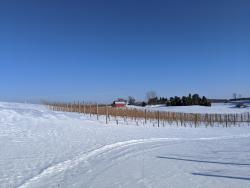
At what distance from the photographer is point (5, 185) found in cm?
742

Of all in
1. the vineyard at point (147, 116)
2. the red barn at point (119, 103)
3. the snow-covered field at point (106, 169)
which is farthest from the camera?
the red barn at point (119, 103)

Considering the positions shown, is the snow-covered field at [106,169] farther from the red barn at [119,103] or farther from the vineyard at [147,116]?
the red barn at [119,103]

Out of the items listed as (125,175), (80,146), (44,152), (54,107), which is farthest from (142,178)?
(54,107)

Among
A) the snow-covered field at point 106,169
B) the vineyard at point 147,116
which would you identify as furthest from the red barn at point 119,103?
the snow-covered field at point 106,169

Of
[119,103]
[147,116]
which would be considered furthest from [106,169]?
[119,103]

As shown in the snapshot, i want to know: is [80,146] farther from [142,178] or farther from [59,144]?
[142,178]

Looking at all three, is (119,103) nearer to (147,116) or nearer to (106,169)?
(147,116)

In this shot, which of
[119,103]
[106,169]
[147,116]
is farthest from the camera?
[119,103]

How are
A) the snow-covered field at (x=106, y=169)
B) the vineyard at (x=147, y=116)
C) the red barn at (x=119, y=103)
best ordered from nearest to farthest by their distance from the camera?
1. the snow-covered field at (x=106, y=169)
2. the vineyard at (x=147, y=116)
3. the red barn at (x=119, y=103)

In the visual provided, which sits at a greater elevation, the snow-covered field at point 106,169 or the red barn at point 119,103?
the red barn at point 119,103

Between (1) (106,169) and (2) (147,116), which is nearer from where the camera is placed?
(1) (106,169)

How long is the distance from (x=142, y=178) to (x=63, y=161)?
11.3 ft

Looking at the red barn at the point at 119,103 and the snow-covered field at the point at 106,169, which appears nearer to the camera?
the snow-covered field at the point at 106,169

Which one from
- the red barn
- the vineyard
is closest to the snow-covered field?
the vineyard
